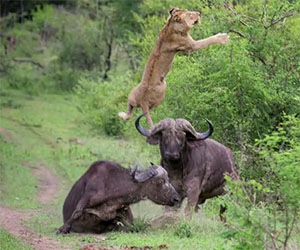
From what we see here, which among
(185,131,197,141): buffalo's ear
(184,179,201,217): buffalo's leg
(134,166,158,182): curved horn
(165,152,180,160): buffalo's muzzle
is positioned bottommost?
(184,179,201,217): buffalo's leg

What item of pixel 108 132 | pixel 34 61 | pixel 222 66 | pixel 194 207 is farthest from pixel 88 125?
pixel 194 207

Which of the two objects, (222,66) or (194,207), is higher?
(222,66)

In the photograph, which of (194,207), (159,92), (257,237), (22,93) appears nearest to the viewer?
(257,237)

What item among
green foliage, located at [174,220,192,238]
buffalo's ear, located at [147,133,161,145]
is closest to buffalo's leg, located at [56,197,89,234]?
buffalo's ear, located at [147,133,161,145]

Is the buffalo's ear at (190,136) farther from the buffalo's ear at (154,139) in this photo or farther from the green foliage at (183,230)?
the green foliage at (183,230)

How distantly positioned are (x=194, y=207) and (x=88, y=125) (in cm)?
1777

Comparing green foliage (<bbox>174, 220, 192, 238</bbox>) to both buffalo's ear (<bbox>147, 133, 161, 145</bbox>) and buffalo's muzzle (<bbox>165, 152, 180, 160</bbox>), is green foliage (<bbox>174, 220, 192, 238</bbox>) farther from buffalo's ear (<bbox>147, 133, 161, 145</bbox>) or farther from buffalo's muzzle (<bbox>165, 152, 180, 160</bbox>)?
buffalo's ear (<bbox>147, 133, 161, 145</bbox>)

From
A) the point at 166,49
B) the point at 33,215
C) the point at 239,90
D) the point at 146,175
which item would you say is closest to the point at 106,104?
the point at 33,215

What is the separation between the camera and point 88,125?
29.8 m

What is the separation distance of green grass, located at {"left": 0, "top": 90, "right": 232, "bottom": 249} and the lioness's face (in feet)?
10.7

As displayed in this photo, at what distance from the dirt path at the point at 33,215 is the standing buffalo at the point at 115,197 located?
0.79m

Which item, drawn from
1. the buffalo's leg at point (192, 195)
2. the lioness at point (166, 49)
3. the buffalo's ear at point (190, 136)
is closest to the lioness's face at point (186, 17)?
the lioness at point (166, 49)

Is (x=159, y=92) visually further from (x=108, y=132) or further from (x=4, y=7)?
(x=4, y=7)

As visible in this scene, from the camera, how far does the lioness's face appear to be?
12.4 metres
